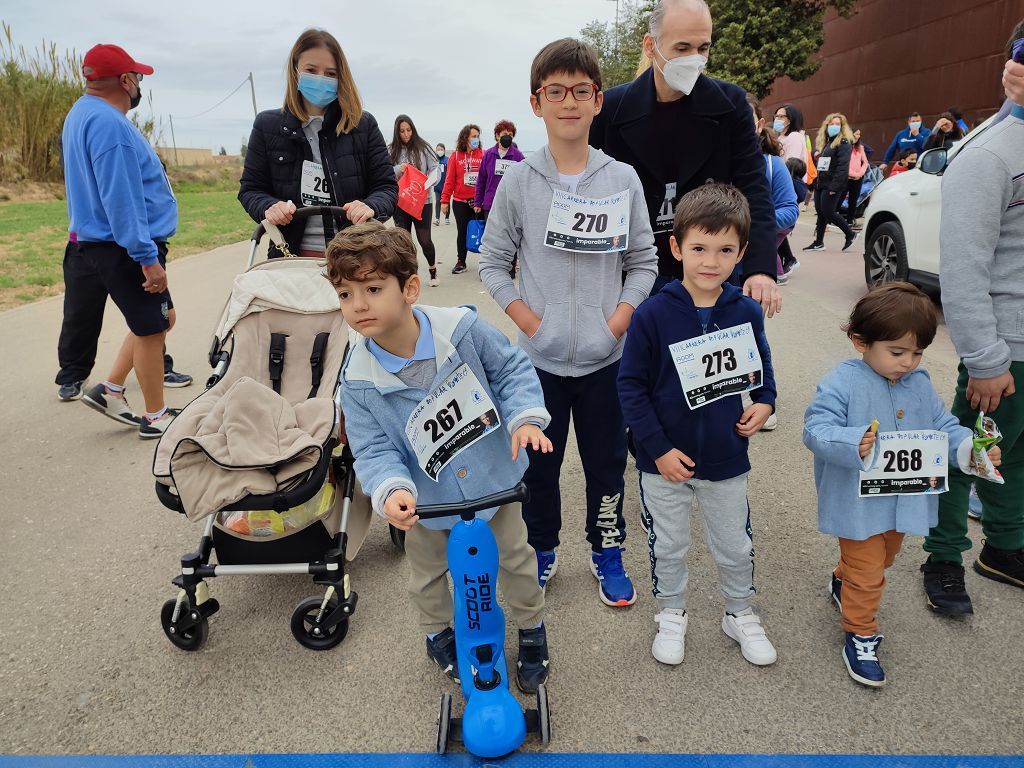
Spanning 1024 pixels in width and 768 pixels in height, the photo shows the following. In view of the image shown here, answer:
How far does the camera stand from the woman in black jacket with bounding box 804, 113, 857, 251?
10.4m

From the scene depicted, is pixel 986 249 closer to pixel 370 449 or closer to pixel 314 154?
pixel 370 449

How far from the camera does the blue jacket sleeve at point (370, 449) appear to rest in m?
1.98

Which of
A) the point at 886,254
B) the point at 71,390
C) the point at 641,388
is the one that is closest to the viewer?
the point at 641,388

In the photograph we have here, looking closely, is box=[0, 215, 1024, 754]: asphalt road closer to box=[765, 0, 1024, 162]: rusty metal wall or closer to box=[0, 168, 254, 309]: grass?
box=[0, 168, 254, 309]: grass

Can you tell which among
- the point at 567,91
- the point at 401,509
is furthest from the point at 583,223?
the point at 401,509

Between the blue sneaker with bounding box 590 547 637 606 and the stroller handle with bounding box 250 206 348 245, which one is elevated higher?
the stroller handle with bounding box 250 206 348 245

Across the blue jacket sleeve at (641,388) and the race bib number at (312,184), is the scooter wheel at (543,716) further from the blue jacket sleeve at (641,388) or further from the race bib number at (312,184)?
the race bib number at (312,184)

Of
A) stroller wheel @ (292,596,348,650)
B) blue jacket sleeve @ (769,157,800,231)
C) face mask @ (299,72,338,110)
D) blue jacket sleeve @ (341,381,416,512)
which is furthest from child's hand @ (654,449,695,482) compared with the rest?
blue jacket sleeve @ (769,157,800,231)

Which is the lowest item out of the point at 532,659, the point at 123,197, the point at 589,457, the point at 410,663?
the point at 410,663

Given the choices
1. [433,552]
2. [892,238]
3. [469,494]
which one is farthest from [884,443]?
[892,238]

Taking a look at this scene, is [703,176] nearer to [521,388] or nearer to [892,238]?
[521,388]

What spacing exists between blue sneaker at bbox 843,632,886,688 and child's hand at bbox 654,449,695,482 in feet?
2.74

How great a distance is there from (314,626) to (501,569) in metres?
0.79

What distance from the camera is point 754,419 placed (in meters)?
2.26
